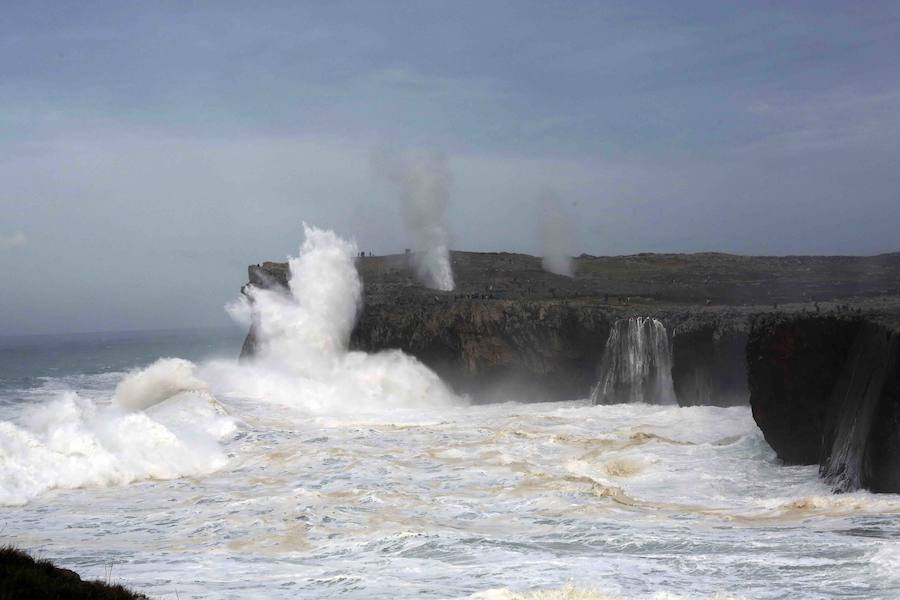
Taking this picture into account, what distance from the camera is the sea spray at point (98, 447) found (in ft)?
66.9

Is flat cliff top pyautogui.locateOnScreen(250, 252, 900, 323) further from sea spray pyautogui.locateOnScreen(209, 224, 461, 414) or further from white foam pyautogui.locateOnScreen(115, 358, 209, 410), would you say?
white foam pyautogui.locateOnScreen(115, 358, 209, 410)

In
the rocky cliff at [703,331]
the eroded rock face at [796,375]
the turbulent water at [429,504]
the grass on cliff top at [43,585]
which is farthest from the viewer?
the eroded rock face at [796,375]

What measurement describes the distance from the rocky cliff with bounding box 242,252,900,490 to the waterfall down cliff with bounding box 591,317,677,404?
673 mm

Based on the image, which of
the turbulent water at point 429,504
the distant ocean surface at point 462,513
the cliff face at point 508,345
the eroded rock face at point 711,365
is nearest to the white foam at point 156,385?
the turbulent water at point 429,504

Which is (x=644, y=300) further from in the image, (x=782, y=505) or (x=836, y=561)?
(x=836, y=561)

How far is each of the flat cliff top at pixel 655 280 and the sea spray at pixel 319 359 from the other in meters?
1.59

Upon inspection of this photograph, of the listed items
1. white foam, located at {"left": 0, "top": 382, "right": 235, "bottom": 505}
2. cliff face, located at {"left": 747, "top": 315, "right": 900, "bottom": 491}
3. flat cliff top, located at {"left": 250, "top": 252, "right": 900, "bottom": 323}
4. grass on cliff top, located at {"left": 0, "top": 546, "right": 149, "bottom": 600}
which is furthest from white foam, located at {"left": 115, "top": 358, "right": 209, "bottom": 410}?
grass on cliff top, located at {"left": 0, "top": 546, "right": 149, "bottom": 600}

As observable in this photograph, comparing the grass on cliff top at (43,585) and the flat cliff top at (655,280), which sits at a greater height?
the flat cliff top at (655,280)

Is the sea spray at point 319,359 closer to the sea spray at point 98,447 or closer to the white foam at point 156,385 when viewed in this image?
the white foam at point 156,385

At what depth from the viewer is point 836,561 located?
1198 cm

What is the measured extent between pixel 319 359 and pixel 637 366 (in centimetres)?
1350

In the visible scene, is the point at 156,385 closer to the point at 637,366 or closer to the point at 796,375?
the point at 637,366

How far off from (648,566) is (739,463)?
326 inches

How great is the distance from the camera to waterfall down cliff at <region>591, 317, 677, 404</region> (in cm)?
2980
